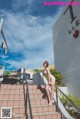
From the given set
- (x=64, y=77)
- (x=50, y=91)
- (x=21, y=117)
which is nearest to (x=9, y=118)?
(x=21, y=117)

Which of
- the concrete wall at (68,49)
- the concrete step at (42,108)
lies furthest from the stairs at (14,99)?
the concrete wall at (68,49)

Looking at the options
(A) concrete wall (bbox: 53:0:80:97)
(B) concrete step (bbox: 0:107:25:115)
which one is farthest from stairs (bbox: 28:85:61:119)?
(A) concrete wall (bbox: 53:0:80:97)

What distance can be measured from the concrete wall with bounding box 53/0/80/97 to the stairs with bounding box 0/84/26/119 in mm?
4039

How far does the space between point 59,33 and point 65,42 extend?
1760 millimetres

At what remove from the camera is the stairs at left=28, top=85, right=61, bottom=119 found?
302 inches

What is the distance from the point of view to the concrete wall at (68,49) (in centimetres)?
1293

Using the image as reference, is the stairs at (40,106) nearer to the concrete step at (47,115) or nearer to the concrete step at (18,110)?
the concrete step at (47,115)

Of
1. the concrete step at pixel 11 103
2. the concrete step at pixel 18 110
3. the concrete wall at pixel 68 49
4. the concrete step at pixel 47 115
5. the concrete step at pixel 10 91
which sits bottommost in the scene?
the concrete step at pixel 47 115

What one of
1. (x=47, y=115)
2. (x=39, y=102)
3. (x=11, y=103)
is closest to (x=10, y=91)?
(x=11, y=103)

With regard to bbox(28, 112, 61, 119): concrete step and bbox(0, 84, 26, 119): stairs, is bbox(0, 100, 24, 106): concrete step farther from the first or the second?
bbox(28, 112, 61, 119): concrete step

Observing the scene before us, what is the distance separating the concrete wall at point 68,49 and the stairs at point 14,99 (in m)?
4.04

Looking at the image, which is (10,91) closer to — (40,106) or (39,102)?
(39,102)

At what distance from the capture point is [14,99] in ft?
29.1

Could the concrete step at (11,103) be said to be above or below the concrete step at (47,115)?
above
